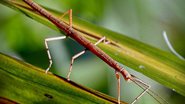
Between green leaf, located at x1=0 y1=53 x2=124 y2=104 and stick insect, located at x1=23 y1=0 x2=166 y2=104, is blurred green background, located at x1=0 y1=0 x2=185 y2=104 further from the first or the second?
green leaf, located at x1=0 y1=53 x2=124 y2=104

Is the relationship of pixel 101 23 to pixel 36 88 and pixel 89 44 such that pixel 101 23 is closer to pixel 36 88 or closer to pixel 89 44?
pixel 89 44

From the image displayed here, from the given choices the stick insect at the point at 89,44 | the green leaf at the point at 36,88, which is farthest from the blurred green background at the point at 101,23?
the green leaf at the point at 36,88

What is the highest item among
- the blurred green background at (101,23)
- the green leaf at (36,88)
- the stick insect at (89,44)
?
the blurred green background at (101,23)

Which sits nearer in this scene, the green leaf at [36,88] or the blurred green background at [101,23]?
the green leaf at [36,88]

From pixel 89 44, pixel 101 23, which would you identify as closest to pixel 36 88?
pixel 89 44

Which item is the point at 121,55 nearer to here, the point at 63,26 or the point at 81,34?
the point at 81,34

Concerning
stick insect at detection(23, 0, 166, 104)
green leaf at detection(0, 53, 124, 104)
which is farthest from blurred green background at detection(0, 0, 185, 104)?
green leaf at detection(0, 53, 124, 104)

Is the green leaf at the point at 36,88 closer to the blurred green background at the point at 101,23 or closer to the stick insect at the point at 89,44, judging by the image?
the stick insect at the point at 89,44
